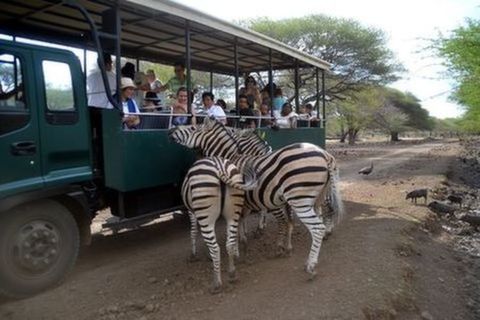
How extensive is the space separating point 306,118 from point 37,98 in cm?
668

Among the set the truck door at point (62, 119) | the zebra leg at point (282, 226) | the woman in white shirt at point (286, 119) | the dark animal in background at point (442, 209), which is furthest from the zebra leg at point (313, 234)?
the dark animal in background at point (442, 209)

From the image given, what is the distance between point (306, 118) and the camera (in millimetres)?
11008

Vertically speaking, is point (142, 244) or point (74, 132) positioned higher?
point (74, 132)

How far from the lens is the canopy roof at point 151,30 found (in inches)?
268

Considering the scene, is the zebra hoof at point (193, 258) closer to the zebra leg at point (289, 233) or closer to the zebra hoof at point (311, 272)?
the zebra leg at point (289, 233)

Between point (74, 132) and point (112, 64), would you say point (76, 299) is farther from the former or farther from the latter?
point (112, 64)

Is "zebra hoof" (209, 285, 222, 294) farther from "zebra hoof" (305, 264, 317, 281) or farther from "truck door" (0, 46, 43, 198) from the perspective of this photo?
"truck door" (0, 46, 43, 198)

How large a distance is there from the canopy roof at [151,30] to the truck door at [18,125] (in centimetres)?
114

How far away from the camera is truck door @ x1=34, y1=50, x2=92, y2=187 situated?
17.8 feet

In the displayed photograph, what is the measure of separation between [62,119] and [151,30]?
3454 millimetres

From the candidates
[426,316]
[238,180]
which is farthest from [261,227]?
[426,316]

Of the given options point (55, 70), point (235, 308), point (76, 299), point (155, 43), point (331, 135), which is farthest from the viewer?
point (331, 135)

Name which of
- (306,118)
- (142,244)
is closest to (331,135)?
(306,118)

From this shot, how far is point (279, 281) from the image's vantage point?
215 inches
